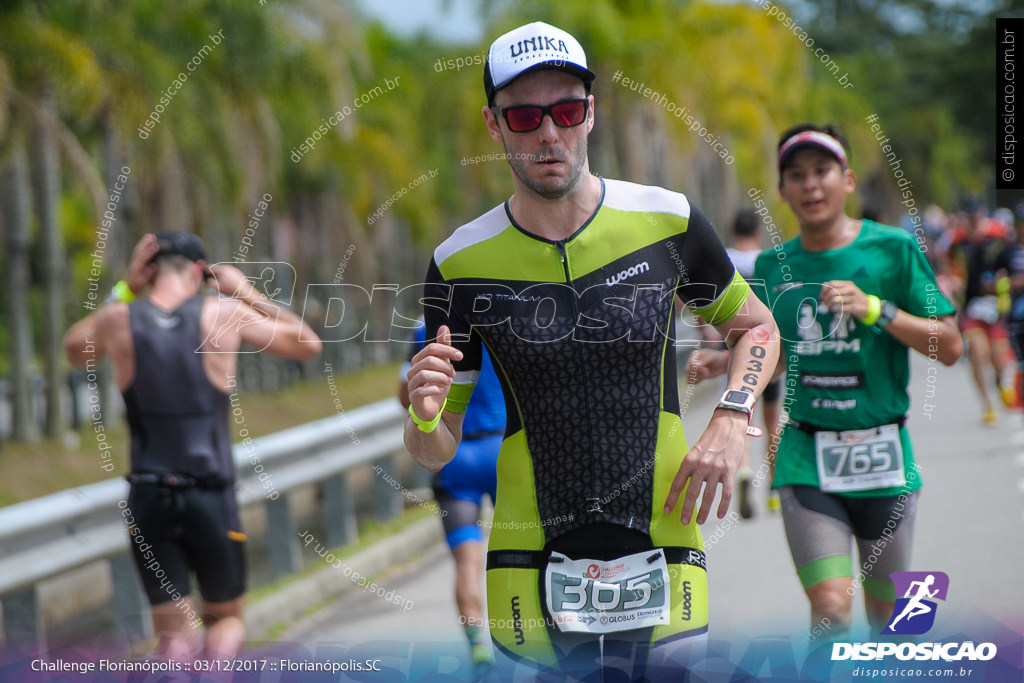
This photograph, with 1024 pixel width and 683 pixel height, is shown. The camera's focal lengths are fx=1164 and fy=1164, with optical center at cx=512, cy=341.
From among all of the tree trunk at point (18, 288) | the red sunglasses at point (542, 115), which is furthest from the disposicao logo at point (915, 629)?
the tree trunk at point (18, 288)

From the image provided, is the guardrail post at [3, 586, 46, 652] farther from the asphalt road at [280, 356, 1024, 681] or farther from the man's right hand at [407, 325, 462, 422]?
the man's right hand at [407, 325, 462, 422]

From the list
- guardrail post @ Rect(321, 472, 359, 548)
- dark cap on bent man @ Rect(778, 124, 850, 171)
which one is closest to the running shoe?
guardrail post @ Rect(321, 472, 359, 548)

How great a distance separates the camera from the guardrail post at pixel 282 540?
7.11 meters

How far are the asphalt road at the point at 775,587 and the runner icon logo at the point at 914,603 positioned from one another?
6 cm

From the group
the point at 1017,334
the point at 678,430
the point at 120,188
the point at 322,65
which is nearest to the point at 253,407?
the point at 120,188

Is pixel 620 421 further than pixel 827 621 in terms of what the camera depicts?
No

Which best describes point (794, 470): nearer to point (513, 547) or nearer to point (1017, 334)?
point (513, 547)

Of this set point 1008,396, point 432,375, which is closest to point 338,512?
point 432,375

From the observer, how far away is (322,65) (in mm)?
16750

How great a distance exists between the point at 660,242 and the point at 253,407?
1604cm

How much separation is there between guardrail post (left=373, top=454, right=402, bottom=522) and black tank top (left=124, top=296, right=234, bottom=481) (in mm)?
3972

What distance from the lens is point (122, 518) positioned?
5.86 metres

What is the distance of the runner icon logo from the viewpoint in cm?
408

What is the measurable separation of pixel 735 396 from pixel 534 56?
0.98m
